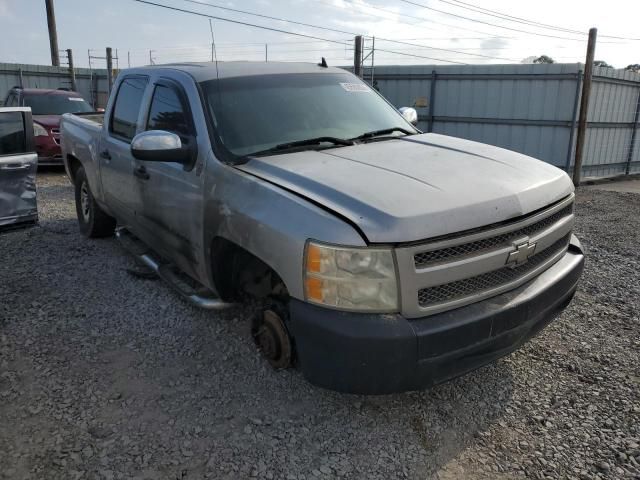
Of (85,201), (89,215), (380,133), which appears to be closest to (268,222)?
(380,133)

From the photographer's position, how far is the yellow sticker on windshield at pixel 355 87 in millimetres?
4169

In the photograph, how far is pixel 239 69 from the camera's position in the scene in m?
3.96

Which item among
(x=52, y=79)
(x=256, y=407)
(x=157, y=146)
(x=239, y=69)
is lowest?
(x=256, y=407)

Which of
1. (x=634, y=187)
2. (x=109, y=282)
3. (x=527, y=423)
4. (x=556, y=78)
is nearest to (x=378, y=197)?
(x=527, y=423)

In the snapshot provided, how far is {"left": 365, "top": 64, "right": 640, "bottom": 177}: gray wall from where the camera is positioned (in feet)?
38.4

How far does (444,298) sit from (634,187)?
1153 centimetres

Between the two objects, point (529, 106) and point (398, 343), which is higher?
point (529, 106)

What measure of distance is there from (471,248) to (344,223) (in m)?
0.65

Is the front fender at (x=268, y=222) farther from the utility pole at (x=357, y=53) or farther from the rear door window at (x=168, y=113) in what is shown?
the utility pole at (x=357, y=53)

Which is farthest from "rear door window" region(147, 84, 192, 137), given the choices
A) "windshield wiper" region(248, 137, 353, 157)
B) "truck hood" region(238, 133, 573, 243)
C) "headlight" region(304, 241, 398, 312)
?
"headlight" region(304, 241, 398, 312)

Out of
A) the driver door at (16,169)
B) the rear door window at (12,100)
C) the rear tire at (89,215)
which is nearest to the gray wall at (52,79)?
the rear door window at (12,100)

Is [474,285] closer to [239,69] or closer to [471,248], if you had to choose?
[471,248]

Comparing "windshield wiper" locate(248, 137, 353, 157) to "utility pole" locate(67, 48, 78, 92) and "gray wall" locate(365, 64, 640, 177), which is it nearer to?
"gray wall" locate(365, 64, 640, 177)

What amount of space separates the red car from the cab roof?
744 cm
